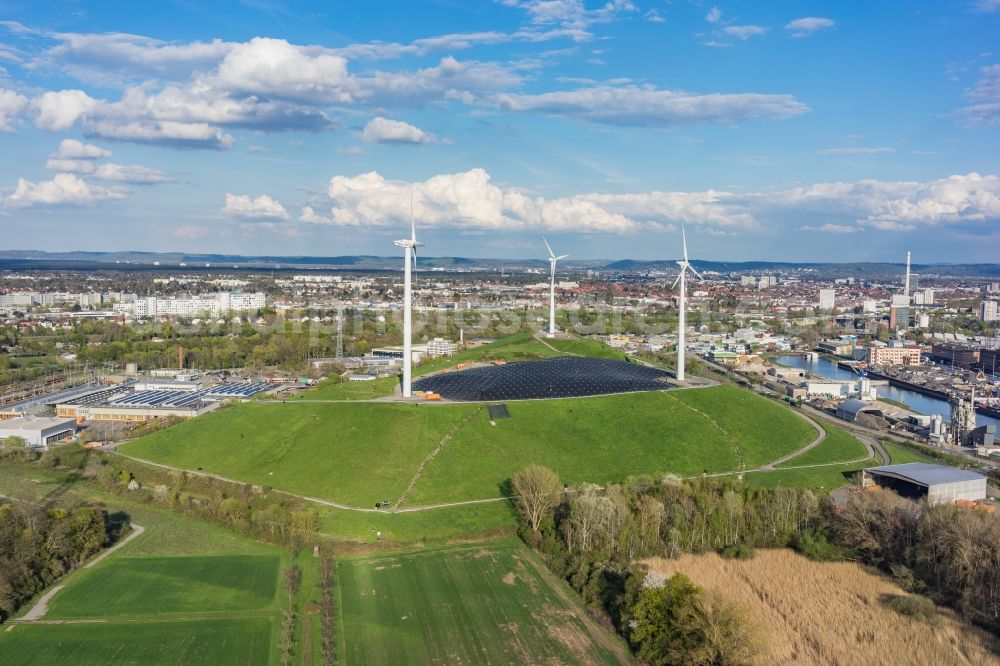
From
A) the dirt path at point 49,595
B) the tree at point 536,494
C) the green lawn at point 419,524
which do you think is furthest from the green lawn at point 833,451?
the dirt path at point 49,595

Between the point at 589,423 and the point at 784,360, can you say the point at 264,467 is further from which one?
the point at 784,360

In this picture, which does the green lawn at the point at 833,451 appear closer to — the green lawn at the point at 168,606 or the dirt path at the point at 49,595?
the green lawn at the point at 168,606

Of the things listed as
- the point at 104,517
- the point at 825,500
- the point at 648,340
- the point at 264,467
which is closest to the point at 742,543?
the point at 825,500

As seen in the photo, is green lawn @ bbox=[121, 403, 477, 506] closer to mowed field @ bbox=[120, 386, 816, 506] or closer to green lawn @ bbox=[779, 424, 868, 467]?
mowed field @ bbox=[120, 386, 816, 506]

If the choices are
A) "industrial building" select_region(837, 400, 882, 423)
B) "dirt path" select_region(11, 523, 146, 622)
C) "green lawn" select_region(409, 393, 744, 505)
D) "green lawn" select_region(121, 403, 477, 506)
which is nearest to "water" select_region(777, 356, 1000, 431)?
"industrial building" select_region(837, 400, 882, 423)

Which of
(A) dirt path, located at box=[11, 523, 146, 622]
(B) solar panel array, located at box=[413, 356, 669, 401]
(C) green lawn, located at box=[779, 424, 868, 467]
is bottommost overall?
(A) dirt path, located at box=[11, 523, 146, 622]
